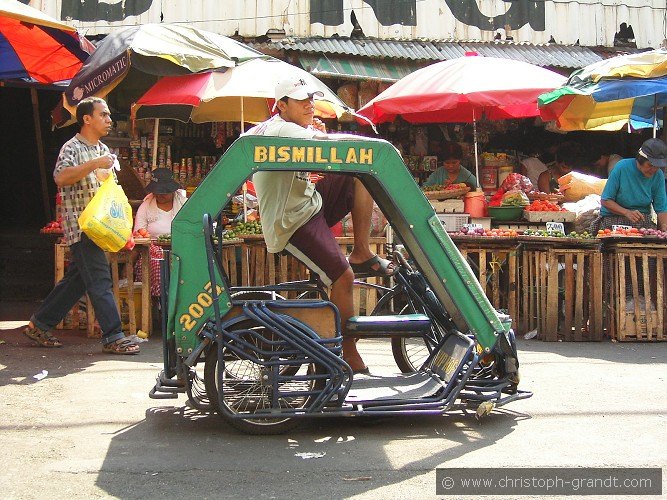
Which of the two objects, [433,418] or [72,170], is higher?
[72,170]

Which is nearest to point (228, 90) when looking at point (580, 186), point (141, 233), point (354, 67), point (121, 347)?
point (141, 233)

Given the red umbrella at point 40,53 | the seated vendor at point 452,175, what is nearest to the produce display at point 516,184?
the seated vendor at point 452,175

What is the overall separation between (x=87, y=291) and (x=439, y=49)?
778 cm

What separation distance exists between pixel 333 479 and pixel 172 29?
7.10 m

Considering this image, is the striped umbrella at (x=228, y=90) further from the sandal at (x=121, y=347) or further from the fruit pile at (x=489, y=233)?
the sandal at (x=121, y=347)

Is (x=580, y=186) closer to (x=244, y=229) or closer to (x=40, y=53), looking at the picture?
(x=244, y=229)

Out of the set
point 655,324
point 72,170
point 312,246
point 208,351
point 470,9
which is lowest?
point 655,324

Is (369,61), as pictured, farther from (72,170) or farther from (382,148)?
(382,148)

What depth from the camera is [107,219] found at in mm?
7000

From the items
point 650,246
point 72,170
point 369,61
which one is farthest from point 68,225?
point 369,61

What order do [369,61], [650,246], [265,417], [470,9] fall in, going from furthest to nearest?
[470,9]
[369,61]
[650,246]
[265,417]

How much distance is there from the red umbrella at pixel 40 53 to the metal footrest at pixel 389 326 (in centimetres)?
572

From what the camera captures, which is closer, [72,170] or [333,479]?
[333,479]

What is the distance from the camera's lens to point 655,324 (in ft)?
28.4
